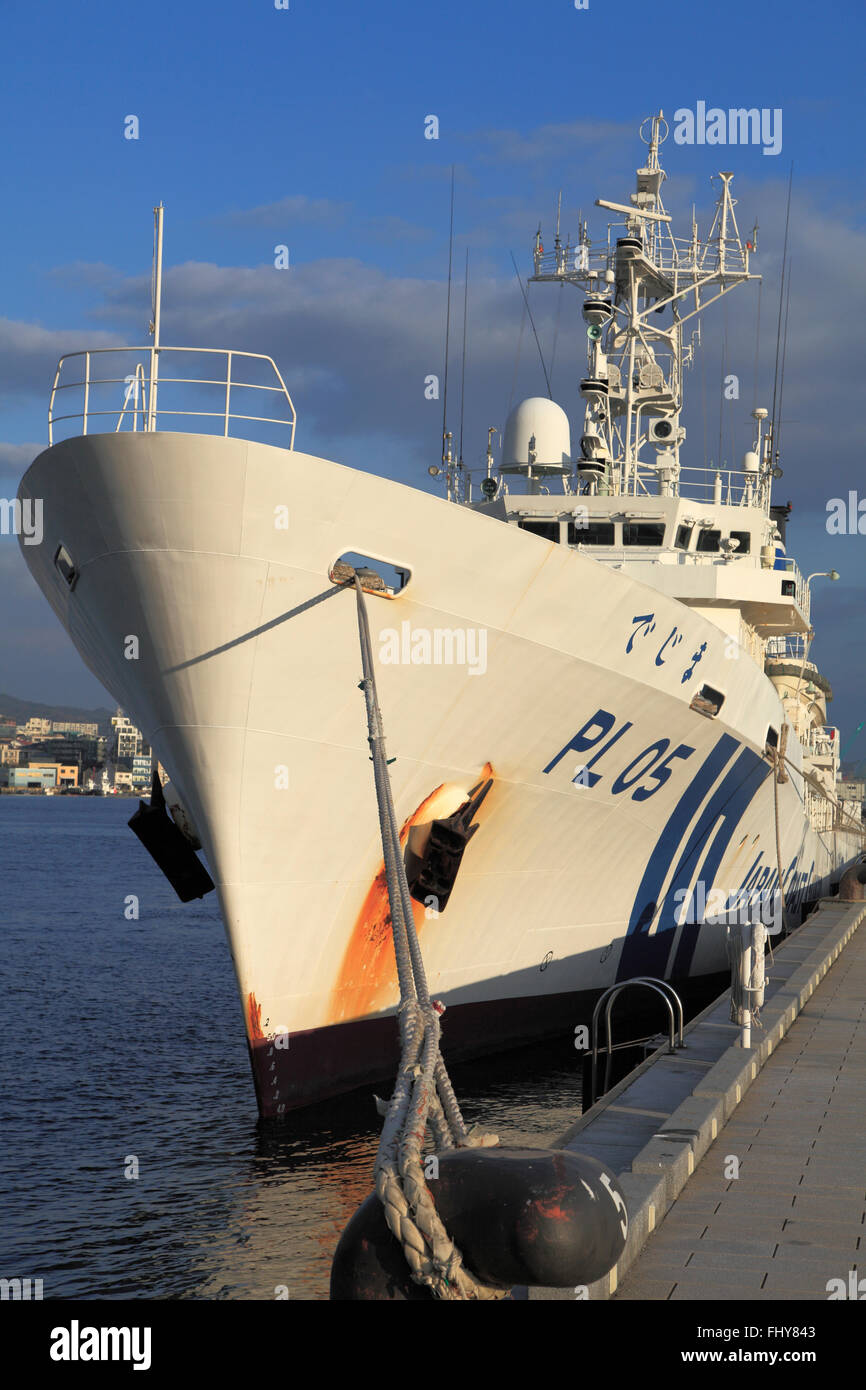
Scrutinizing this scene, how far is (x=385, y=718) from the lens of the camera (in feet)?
32.0

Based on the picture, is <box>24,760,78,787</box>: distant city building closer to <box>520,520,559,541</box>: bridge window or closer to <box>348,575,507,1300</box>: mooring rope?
<box>520,520,559,541</box>: bridge window

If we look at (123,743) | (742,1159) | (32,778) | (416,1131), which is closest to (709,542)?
(742,1159)

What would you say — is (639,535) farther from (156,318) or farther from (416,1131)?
(416,1131)

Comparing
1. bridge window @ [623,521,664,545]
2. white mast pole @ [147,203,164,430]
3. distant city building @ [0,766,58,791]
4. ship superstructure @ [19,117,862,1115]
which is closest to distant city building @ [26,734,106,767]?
distant city building @ [0,766,58,791]

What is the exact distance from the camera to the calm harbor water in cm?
829

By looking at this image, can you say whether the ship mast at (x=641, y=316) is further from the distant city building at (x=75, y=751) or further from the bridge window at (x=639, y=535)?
the distant city building at (x=75, y=751)

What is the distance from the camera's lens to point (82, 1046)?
15.6 m

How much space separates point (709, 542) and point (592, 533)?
160cm

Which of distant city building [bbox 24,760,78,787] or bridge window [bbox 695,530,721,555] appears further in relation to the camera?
distant city building [bbox 24,760,78,787]

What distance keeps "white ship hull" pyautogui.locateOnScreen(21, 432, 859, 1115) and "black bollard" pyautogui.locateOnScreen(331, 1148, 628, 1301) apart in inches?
214

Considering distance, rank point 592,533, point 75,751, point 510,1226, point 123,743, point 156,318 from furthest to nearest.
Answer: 1. point 75,751
2. point 123,743
3. point 592,533
4. point 156,318
5. point 510,1226

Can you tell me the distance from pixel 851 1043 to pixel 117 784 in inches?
6799

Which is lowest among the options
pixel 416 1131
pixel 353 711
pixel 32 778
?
pixel 32 778

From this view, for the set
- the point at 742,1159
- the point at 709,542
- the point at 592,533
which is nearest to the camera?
the point at 742,1159
